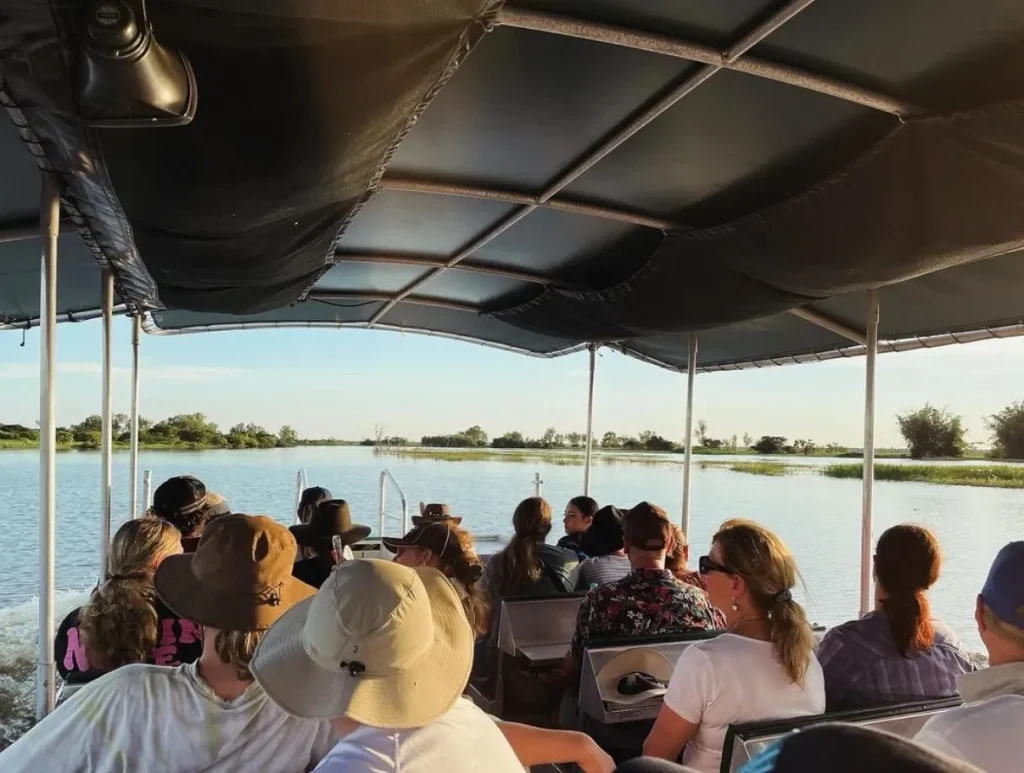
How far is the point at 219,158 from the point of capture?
6.05ft

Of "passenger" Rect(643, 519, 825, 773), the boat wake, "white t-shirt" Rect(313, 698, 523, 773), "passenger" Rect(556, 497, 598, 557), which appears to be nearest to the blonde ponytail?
"passenger" Rect(643, 519, 825, 773)

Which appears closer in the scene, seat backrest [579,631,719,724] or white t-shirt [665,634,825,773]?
white t-shirt [665,634,825,773]

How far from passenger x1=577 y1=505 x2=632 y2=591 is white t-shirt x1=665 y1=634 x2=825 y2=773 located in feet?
5.69

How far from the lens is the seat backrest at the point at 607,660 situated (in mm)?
2361

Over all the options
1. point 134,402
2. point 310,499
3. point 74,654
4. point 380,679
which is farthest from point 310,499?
point 380,679

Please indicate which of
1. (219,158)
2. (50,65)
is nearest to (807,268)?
(219,158)

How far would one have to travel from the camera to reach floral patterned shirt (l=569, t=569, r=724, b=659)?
2693 millimetres

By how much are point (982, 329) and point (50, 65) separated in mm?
4515

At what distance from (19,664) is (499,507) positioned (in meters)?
11.1

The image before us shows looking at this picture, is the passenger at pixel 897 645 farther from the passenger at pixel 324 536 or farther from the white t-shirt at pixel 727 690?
the passenger at pixel 324 536

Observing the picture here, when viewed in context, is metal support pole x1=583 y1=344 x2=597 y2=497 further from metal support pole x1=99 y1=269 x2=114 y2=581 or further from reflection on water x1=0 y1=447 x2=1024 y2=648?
metal support pole x1=99 y1=269 x2=114 y2=581

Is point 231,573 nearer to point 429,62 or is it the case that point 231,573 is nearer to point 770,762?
point 429,62

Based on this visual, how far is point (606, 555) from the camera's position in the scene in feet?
12.5

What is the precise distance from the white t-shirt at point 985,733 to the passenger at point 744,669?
51 centimetres
